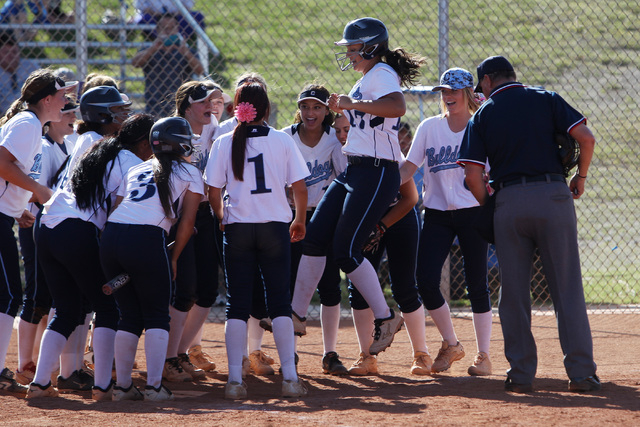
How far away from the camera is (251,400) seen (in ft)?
14.3

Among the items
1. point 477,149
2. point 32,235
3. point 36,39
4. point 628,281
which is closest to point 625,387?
point 477,149

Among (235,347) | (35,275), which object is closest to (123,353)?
(235,347)

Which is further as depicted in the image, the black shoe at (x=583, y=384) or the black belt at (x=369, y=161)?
the black belt at (x=369, y=161)

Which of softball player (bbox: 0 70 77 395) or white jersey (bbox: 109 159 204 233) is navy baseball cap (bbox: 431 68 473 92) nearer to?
white jersey (bbox: 109 159 204 233)

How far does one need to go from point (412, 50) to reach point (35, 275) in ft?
10.2

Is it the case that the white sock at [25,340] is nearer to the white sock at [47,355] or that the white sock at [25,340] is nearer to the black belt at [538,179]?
the white sock at [47,355]

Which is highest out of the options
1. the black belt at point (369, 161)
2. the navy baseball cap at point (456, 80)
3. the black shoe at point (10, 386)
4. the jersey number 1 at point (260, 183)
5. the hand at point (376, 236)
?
the navy baseball cap at point (456, 80)

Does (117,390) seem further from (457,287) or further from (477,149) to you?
(457,287)

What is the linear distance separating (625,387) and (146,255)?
2821 mm

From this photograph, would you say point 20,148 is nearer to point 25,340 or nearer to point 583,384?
point 25,340

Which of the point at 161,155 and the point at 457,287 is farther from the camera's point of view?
the point at 457,287

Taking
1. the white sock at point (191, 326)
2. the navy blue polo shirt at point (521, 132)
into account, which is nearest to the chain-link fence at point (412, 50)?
the white sock at point (191, 326)

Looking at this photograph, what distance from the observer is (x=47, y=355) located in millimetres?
4414

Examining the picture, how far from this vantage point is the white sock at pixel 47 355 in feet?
14.5
